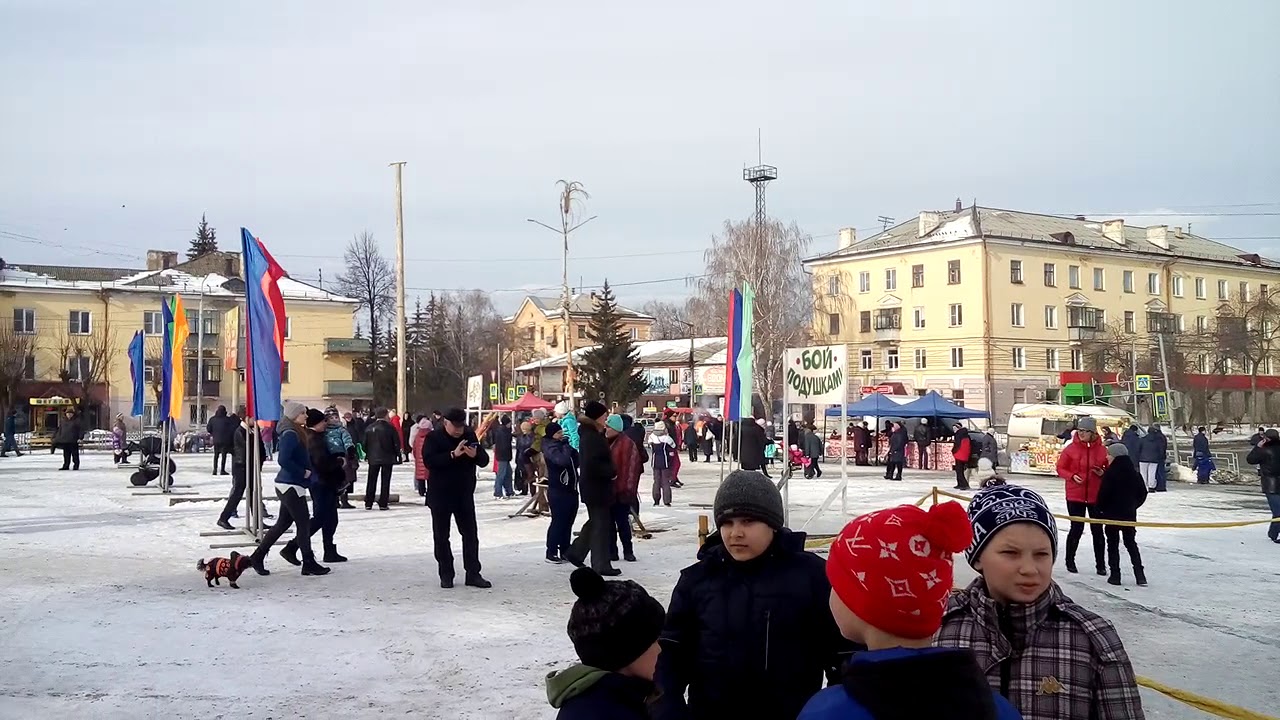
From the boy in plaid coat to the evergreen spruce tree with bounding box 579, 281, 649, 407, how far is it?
Answer: 177ft

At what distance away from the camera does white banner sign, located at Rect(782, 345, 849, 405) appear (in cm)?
1509

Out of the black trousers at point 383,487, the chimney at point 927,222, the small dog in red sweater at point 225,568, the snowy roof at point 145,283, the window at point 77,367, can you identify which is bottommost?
the small dog in red sweater at point 225,568

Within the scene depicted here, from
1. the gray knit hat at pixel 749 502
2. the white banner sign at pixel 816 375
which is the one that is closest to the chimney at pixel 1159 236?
the white banner sign at pixel 816 375

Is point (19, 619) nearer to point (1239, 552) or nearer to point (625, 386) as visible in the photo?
point (1239, 552)

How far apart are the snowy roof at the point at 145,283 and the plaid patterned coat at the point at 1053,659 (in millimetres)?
62695

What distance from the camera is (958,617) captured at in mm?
3066

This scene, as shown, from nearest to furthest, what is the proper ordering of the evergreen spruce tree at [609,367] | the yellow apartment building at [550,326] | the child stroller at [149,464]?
the child stroller at [149,464]
the evergreen spruce tree at [609,367]
the yellow apartment building at [550,326]

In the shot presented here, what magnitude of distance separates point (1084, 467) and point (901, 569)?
10.6 metres

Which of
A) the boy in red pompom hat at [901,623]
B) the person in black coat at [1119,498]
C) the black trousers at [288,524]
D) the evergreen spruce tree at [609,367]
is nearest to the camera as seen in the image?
the boy in red pompom hat at [901,623]

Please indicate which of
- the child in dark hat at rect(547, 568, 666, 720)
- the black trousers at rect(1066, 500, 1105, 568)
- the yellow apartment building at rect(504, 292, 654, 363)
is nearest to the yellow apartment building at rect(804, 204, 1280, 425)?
the yellow apartment building at rect(504, 292, 654, 363)

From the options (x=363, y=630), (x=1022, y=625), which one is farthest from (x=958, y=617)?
(x=363, y=630)

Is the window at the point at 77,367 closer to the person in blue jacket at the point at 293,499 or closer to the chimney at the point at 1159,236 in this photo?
the person in blue jacket at the point at 293,499

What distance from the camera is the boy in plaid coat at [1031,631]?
111 inches

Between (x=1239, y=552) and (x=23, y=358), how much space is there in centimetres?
5868
